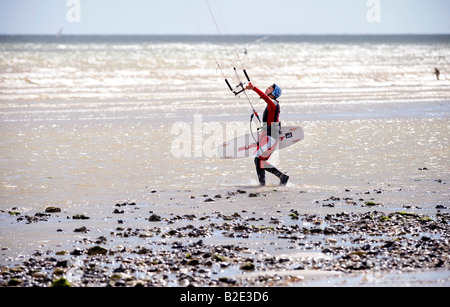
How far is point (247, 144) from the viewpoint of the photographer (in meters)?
12.3

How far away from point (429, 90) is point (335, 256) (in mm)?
28384

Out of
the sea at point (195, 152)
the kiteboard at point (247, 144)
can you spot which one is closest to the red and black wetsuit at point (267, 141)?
the sea at point (195, 152)

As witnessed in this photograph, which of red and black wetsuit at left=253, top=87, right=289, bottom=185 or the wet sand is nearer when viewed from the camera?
the wet sand

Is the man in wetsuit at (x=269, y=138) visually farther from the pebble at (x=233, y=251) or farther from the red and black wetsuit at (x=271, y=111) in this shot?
the pebble at (x=233, y=251)

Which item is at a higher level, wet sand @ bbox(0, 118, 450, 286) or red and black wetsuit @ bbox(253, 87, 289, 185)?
red and black wetsuit @ bbox(253, 87, 289, 185)

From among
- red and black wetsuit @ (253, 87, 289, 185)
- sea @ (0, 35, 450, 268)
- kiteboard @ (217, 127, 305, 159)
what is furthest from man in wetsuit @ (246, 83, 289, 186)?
kiteboard @ (217, 127, 305, 159)

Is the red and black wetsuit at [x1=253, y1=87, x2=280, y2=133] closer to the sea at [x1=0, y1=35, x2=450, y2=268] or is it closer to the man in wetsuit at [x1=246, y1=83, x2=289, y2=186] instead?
the man in wetsuit at [x1=246, y1=83, x2=289, y2=186]

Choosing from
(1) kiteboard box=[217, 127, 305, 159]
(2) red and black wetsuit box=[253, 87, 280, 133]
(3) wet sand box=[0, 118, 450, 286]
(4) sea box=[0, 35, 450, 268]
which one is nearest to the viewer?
(3) wet sand box=[0, 118, 450, 286]

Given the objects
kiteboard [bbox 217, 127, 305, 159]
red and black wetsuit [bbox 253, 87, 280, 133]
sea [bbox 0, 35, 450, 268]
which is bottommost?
sea [bbox 0, 35, 450, 268]

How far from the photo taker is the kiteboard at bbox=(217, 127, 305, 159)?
1212 centimetres

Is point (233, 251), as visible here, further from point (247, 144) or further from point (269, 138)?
point (247, 144)

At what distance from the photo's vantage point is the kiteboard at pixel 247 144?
39.8 feet
